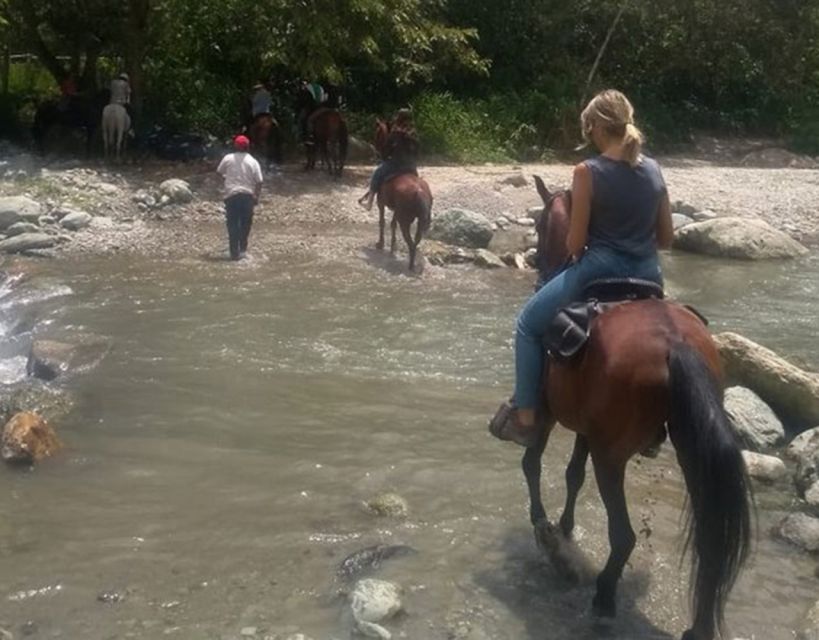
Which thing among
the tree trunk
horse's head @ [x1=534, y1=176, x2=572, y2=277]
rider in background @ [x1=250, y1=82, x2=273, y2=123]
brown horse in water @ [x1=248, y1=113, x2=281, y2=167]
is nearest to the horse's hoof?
horse's head @ [x1=534, y1=176, x2=572, y2=277]

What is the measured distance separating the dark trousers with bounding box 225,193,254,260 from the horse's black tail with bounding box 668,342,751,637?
9672 millimetres

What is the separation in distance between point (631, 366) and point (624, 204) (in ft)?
2.76

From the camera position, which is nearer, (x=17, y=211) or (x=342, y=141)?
(x=17, y=211)

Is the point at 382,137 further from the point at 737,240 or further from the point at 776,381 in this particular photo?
the point at 776,381

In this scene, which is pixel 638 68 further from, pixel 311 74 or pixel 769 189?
pixel 311 74

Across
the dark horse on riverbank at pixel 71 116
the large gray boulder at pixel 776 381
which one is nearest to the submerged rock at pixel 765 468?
the large gray boulder at pixel 776 381

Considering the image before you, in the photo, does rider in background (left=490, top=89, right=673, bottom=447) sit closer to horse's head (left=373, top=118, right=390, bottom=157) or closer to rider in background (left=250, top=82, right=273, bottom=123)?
horse's head (left=373, top=118, right=390, bottom=157)

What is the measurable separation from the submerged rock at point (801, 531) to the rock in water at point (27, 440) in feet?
15.1

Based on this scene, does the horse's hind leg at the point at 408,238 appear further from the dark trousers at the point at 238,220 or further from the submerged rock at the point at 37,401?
the submerged rock at the point at 37,401

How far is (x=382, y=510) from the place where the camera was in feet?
21.9

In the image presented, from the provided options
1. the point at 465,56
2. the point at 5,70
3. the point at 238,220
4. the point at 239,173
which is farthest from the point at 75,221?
the point at 465,56

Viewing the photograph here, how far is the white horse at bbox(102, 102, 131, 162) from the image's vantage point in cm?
1848

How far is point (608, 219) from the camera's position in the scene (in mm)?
5449

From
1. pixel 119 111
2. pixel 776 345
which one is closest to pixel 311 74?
pixel 119 111
